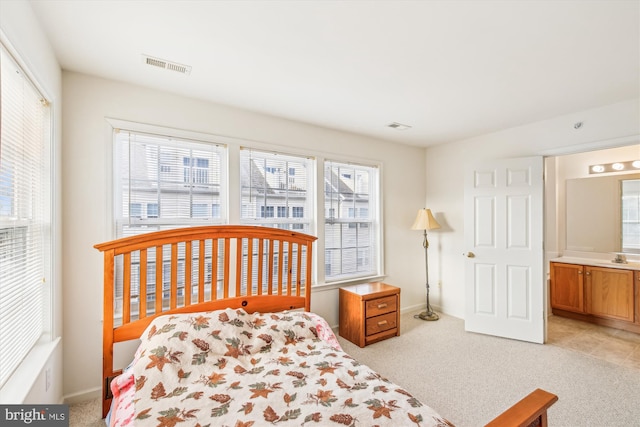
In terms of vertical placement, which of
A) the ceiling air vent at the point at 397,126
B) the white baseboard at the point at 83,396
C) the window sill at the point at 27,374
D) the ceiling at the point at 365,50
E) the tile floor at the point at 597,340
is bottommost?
the tile floor at the point at 597,340

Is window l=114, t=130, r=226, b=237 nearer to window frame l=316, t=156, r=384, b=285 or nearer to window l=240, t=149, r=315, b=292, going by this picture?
window l=240, t=149, r=315, b=292

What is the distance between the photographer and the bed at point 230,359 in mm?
1313

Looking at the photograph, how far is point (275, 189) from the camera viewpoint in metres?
3.11

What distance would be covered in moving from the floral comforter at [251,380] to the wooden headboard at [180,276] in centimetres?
25

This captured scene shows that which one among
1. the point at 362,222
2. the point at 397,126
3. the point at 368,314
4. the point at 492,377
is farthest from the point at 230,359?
the point at 397,126

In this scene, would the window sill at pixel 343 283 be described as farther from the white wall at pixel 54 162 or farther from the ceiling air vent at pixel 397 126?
the white wall at pixel 54 162

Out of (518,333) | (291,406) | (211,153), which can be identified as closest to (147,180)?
(211,153)

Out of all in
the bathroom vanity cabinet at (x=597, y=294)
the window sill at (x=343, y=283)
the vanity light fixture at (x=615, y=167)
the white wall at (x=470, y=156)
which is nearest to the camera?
the white wall at (x=470, y=156)

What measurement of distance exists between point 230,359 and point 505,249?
3.21 m

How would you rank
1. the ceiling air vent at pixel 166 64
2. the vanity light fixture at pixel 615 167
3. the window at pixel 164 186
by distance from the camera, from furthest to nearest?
the vanity light fixture at pixel 615 167, the window at pixel 164 186, the ceiling air vent at pixel 166 64

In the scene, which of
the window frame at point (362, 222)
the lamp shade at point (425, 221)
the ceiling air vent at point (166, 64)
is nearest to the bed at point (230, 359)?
the window frame at point (362, 222)

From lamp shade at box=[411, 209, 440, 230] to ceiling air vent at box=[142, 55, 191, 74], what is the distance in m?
3.21

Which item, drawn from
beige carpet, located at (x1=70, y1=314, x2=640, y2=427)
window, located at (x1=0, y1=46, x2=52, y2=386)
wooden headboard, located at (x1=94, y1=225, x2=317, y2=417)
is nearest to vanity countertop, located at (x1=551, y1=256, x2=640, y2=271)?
beige carpet, located at (x1=70, y1=314, x2=640, y2=427)

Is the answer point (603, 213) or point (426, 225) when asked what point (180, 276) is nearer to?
point (426, 225)
